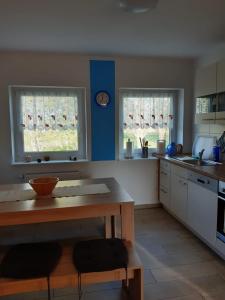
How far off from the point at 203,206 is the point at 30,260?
6.06ft

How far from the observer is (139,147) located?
13.0 feet

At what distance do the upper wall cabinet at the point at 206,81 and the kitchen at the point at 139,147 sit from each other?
12mm

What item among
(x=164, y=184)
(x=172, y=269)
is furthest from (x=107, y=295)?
(x=164, y=184)

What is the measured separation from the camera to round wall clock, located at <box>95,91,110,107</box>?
3.59m

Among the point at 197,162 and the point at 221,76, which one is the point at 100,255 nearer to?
the point at 197,162

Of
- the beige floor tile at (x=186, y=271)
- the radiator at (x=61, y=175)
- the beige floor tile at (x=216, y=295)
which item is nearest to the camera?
the beige floor tile at (x=216, y=295)

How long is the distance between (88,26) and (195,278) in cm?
260

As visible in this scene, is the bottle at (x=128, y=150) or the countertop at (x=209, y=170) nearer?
the countertop at (x=209, y=170)

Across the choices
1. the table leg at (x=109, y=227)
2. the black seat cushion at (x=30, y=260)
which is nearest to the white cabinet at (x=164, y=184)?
the table leg at (x=109, y=227)

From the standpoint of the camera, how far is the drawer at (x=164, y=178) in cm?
357

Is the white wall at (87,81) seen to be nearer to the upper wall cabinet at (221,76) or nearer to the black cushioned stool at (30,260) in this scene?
the upper wall cabinet at (221,76)

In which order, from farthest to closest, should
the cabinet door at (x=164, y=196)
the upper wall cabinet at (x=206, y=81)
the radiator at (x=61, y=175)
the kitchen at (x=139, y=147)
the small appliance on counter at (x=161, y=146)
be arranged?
the small appliance on counter at (x=161, y=146)
the cabinet door at (x=164, y=196)
the radiator at (x=61, y=175)
the upper wall cabinet at (x=206, y=81)
the kitchen at (x=139, y=147)

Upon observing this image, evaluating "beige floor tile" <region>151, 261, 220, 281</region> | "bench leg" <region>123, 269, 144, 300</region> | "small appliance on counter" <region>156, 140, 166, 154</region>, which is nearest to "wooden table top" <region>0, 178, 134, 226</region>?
"bench leg" <region>123, 269, 144, 300</region>

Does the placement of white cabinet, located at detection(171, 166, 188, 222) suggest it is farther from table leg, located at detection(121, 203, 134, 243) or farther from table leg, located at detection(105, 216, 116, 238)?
table leg, located at detection(121, 203, 134, 243)
